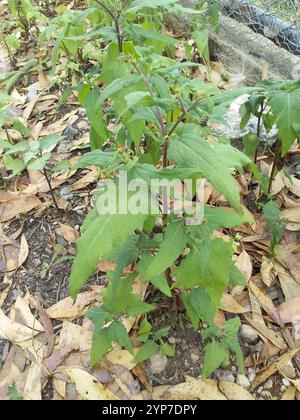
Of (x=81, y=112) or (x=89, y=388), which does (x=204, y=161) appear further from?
(x=81, y=112)

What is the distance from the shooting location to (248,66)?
267cm

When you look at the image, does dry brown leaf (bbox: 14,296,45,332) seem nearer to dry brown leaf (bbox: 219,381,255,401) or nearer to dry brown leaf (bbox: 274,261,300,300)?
dry brown leaf (bbox: 219,381,255,401)

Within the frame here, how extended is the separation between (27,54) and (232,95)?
2457 millimetres

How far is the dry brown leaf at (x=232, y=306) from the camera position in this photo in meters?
1.82

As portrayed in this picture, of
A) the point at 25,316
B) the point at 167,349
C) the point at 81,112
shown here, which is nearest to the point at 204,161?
the point at 167,349

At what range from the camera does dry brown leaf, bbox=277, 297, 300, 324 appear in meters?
1.79

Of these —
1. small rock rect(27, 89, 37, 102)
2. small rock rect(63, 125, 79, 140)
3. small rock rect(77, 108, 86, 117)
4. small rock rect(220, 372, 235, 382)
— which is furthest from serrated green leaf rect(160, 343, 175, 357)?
small rock rect(27, 89, 37, 102)

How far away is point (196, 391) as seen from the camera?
5.37ft

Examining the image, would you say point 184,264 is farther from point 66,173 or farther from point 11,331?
point 66,173

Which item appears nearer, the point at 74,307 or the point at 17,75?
the point at 74,307

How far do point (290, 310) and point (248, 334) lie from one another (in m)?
0.19

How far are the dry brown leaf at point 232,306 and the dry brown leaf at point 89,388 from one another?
52 cm

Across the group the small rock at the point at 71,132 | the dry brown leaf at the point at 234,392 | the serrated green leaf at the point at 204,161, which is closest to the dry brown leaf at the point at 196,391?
the dry brown leaf at the point at 234,392
